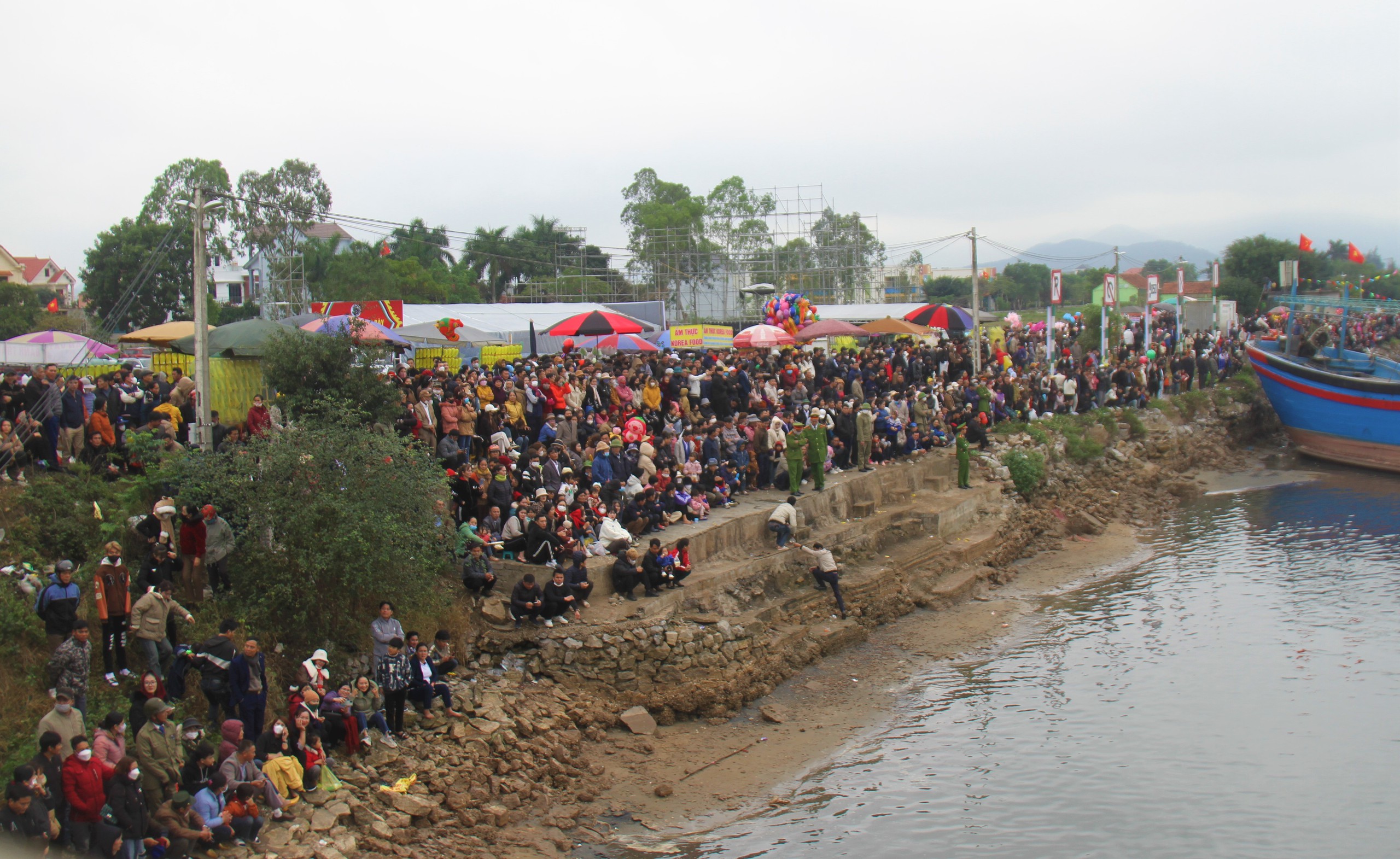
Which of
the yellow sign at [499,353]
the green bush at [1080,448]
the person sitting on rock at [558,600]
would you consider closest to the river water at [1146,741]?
the person sitting on rock at [558,600]

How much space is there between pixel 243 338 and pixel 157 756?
7796 mm

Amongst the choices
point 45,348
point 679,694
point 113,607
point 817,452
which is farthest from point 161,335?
point 817,452

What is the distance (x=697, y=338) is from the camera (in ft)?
98.6

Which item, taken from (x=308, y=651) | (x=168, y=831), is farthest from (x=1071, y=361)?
(x=168, y=831)

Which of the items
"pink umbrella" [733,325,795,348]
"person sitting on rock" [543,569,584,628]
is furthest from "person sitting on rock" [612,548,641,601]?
"pink umbrella" [733,325,795,348]

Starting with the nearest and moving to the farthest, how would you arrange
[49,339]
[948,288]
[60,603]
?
[60,603] → [49,339] → [948,288]

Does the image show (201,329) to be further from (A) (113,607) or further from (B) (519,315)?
(B) (519,315)

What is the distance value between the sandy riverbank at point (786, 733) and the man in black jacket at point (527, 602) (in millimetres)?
2218

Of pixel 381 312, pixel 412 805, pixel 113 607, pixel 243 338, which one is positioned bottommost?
pixel 412 805

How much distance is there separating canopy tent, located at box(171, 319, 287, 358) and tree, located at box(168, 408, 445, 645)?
2.68m

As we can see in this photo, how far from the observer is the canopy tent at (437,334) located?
21.5 meters

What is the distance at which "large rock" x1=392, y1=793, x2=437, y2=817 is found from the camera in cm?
1045

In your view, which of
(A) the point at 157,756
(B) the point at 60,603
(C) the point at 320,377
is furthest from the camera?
(C) the point at 320,377

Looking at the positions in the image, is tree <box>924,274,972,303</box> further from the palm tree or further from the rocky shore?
the rocky shore
